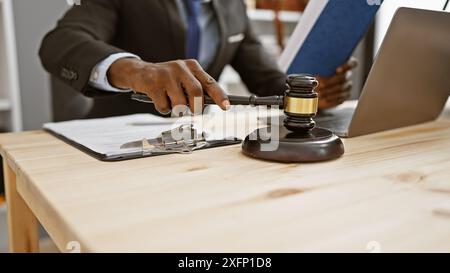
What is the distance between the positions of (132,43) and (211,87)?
83 cm

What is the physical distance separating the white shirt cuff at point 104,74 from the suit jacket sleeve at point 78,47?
0.01m

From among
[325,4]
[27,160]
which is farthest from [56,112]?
[325,4]

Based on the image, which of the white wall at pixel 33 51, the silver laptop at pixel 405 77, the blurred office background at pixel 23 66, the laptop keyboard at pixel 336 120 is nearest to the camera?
the silver laptop at pixel 405 77

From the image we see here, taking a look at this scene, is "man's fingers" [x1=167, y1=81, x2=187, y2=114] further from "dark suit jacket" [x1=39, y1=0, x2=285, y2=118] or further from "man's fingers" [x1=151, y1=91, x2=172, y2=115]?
"dark suit jacket" [x1=39, y1=0, x2=285, y2=118]

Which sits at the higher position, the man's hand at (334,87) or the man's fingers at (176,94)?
the man's fingers at (176,94)

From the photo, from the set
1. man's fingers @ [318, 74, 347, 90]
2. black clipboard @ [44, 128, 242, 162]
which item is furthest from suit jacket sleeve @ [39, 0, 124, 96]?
man's fingers @ [318, 74, 347, 90]

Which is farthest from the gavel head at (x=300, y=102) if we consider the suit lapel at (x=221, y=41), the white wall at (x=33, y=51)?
the white wall at (x=33, y=51)

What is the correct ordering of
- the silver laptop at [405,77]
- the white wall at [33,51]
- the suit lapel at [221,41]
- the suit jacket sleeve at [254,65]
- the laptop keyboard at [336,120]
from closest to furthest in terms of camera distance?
the silver laptop at [405,77]
the laptop keyboard at [336,120]
the suit lapel at [221,41]
the suit jacket sleeve at [254,65]
the white wall at [33,51]

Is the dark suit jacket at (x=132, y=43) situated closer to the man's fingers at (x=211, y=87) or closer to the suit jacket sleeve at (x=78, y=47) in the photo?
the suit jacket sleeve at (x=78, y=47)

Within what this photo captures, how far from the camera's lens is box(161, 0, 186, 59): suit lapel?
127 centimetres

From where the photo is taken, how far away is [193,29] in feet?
4.44

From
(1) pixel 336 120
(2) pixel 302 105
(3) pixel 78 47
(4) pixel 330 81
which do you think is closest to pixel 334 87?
(4) pixel 330 81

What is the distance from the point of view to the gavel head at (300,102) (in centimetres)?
59

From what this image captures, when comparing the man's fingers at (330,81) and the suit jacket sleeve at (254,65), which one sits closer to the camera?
the man's fingers at (330,81)
